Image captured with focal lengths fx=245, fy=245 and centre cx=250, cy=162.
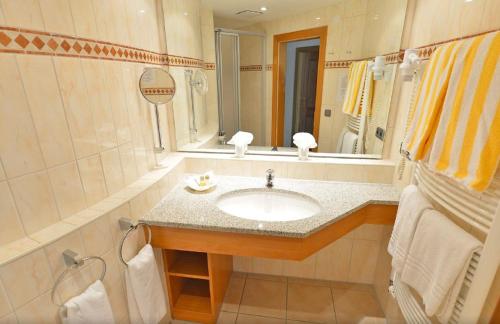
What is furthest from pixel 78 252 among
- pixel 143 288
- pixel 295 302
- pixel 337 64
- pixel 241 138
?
pixel 337 64

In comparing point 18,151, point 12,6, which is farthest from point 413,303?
point 12,6

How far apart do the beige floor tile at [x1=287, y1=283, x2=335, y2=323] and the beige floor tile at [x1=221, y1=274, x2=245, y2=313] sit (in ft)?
1.22

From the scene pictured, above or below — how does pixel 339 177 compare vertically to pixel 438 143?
below

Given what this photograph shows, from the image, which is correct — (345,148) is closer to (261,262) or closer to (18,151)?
(261,262)

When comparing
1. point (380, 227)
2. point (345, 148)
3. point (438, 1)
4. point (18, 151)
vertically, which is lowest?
point (380, 227)

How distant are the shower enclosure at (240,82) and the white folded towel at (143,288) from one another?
3.44 ft

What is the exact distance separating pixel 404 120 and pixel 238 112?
1104mm

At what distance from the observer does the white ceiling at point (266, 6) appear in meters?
1.57

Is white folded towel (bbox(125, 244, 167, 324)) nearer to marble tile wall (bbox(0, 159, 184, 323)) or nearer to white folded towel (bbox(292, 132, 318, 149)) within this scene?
marble tile wall (bbox(0, 159, 184, 323))

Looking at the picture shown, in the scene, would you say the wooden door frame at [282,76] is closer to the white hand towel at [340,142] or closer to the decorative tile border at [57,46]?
the white hand towel at [340,142]

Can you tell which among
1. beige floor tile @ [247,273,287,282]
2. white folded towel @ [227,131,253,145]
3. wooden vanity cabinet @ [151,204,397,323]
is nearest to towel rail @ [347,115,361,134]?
wooden vanity cabinet @ [151,204,397,323]

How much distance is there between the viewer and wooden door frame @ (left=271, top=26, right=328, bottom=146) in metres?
1.62

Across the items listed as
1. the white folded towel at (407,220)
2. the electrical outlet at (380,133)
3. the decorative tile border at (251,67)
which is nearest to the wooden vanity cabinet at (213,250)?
the white folded towel at (407,220)

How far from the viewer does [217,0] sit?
5.43 ft
